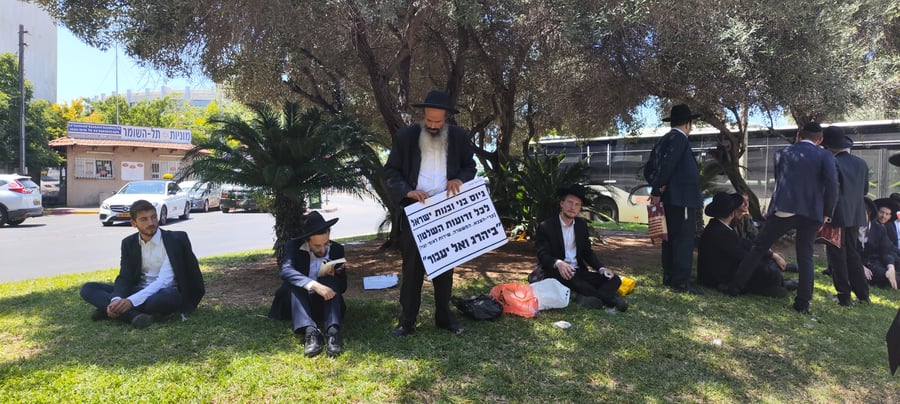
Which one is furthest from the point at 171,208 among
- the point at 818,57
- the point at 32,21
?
the point at 32,21

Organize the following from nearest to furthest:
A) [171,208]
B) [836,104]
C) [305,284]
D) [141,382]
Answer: [141,382] → [305,284] → [836,104] → [171,208]

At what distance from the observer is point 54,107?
33281 mm

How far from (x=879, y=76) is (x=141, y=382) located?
9575mm

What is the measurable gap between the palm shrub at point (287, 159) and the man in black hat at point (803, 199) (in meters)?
Result: 4.17

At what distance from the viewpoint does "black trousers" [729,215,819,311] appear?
495 centimetres

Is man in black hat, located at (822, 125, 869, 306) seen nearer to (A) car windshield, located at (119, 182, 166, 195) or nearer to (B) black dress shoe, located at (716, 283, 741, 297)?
(B) black dress shoe, located at (716, 283, 741, 297)

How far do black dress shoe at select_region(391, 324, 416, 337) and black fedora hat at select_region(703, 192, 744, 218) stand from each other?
3.27m

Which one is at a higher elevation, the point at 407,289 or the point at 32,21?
the point at 32,21

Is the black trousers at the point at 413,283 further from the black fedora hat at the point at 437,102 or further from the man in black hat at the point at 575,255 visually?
the man in black hat at the point at 575,255

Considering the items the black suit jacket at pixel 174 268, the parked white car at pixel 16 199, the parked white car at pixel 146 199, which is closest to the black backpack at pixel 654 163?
the black suit jacket at pixel 174 268

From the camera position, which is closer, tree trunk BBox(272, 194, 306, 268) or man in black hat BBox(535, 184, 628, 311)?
man in black hat BBox(535, 184, 628, 311)

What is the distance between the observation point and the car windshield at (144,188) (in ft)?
58.0

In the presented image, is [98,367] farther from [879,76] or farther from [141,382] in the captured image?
[879,76]

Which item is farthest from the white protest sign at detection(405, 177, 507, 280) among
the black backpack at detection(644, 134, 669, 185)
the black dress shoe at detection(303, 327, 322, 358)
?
the black backpack at detection(644, 134, 669, 185)
